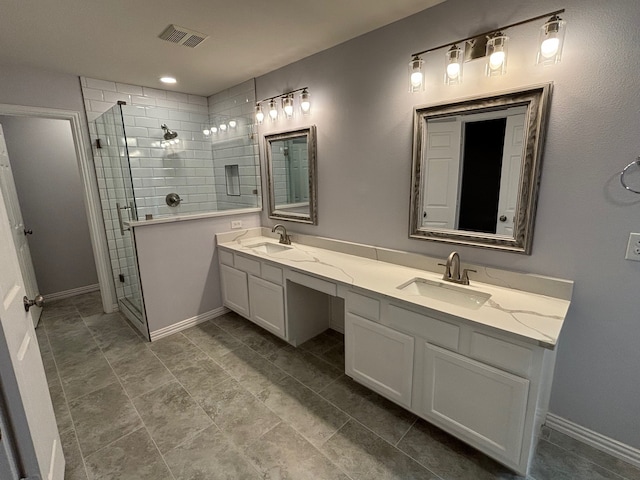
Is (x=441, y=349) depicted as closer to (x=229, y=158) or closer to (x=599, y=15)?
(x=599, y=15)

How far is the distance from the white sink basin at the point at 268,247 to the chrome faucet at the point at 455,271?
57.5 inches

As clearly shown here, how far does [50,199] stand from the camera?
3.57 metres

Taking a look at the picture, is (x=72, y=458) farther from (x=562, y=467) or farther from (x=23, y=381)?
(x=562, y=467)

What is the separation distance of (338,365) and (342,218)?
3.72 feet

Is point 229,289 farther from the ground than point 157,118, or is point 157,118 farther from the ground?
point 157,118

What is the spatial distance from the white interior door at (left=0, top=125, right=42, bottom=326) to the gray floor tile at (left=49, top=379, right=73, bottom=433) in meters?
1.26

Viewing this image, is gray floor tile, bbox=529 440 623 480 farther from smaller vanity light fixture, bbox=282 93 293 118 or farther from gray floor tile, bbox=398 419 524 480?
smaller vanity light fixture, bbox=282 93 293 118

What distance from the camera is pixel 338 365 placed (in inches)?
90.9

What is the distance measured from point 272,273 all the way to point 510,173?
5.59 ft

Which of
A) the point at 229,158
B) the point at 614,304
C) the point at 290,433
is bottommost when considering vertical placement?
the point at 290,433

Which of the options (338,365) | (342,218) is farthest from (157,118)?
(338,365)

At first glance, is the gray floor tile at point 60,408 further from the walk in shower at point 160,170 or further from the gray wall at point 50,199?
the gray wall at point 50,199

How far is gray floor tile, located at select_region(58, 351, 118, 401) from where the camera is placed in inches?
83.0

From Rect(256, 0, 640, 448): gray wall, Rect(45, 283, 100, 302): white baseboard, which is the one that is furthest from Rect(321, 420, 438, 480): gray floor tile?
Rect(45, 283, 100, 302): white baseboard
